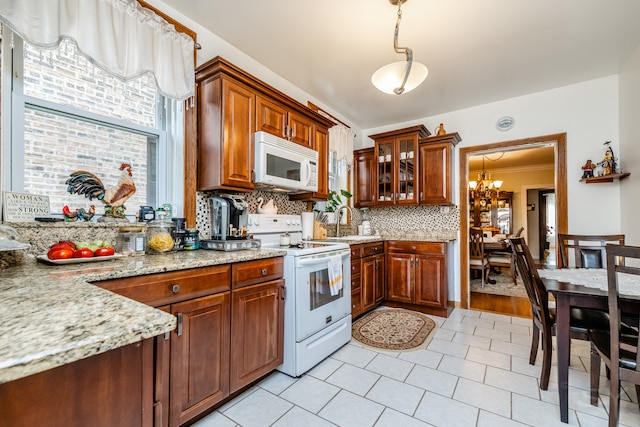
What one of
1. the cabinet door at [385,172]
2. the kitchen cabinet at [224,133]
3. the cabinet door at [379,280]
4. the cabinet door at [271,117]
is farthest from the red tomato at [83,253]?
the cabinet door at [385,172]

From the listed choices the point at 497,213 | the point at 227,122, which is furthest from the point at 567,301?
the point at 497,213

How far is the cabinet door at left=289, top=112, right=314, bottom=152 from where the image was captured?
2.60 m

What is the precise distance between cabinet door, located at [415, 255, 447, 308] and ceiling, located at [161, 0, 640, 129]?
1905mm

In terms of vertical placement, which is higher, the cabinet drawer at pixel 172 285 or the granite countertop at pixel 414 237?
the granite countertop at pixel 414 237

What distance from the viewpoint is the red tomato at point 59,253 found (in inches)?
52.7

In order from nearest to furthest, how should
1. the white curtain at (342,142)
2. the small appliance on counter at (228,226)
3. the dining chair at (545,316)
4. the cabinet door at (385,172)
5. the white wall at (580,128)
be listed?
the dining chair at (545,316) → the small appliance on counter at (228,226) → the white wall at (580,128) → the white curtain at (342,142) → the cabinet door at (385,172)

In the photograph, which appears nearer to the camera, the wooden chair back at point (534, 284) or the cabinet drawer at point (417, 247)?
the wooden chair back at point (534, 284)

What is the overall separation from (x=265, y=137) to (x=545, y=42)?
94.9 inches

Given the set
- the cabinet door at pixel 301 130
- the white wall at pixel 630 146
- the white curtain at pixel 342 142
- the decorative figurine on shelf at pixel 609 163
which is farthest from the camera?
the white curtain at pixel 342 142

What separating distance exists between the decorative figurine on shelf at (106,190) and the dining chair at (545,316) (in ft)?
7.89

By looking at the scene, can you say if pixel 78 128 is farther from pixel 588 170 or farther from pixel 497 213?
pixel 497 213

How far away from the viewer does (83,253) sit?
1433 millimetres

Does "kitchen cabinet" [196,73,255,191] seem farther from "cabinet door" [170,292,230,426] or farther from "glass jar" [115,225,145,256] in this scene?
"cabinet door" [170,292,230,426]

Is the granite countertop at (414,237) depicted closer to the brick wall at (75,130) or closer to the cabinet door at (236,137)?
the cabinet door at (236,137)
